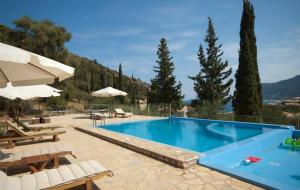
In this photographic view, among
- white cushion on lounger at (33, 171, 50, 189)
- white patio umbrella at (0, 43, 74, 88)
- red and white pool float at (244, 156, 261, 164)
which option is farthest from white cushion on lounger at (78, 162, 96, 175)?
red and white pool float at (244, 156, 261, 164)

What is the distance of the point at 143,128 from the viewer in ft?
41.8

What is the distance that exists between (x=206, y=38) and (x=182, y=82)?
21.1ft

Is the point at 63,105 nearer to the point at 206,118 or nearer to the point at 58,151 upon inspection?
the point at 206,118

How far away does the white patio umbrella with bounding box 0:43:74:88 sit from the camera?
298 cm

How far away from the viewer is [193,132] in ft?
37.3

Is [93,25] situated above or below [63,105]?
above

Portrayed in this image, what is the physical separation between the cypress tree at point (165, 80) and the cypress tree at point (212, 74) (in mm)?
3841

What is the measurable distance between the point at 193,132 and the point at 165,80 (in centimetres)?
1651

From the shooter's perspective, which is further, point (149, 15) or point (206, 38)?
point (206, 38)

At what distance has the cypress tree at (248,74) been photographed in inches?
590

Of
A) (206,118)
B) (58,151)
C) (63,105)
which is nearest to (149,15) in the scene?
(206,118)

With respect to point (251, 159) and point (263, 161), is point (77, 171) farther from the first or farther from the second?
point (263, 161)

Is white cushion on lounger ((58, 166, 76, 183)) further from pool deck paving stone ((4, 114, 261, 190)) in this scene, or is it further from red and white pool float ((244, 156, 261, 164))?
red and white pool float ((244, 156, 261, 164))

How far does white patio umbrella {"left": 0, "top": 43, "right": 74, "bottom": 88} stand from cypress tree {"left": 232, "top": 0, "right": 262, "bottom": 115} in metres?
14.1
